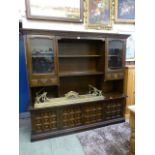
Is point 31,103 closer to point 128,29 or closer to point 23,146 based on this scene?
point 23,146

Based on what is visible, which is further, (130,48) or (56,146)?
(130,48)

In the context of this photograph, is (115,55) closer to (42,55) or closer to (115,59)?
(115,59)

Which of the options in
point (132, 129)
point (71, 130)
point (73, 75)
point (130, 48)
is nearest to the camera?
point (132, 129)

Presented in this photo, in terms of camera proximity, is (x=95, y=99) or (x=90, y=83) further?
(x=90, y=83)

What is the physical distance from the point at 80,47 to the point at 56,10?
0.83 metres

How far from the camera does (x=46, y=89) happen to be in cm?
284

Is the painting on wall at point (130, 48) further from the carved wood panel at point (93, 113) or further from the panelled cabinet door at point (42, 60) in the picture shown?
the panelled cabinet door at point (42, 60)

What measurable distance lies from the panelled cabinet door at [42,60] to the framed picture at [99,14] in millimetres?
973

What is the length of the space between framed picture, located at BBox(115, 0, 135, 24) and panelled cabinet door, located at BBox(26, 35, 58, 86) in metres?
1.61

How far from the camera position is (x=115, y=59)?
297 cm

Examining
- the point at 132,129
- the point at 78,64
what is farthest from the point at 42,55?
the point at 132,129
